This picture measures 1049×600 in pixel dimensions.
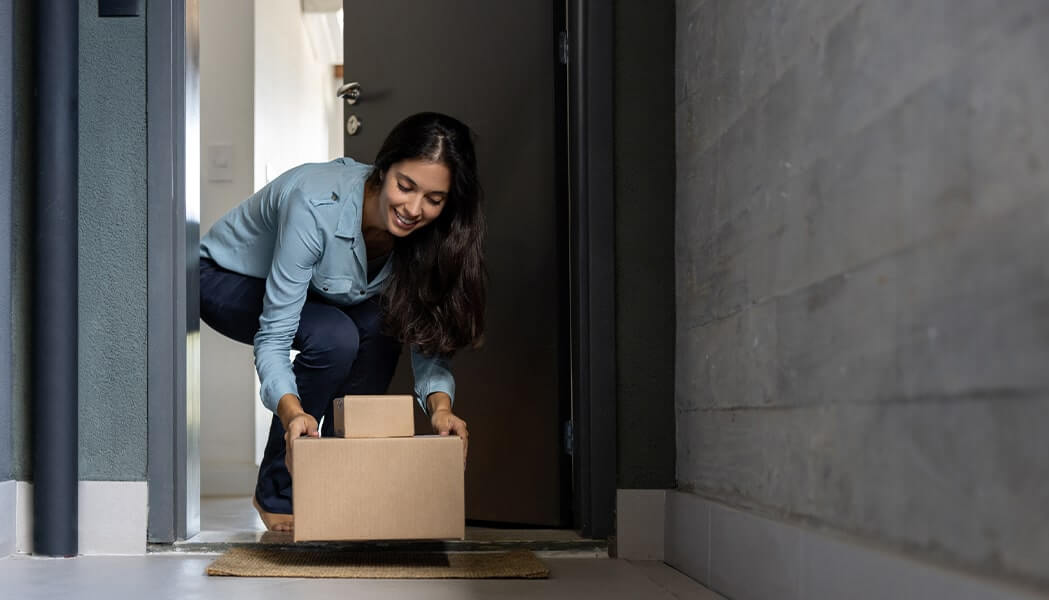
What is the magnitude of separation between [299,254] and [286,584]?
63 centimetres

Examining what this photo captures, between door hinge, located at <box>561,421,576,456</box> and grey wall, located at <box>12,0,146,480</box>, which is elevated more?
grey wall, located at <box>12,0,146,480</box>

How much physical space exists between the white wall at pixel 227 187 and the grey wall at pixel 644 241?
5.97ft

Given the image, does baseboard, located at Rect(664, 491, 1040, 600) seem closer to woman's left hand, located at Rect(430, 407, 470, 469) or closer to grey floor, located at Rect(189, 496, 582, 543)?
grey floor, located at Rect(189, 496, 582, 543)

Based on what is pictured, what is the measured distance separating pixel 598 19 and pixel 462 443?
0.94m

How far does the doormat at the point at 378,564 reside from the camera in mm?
1773

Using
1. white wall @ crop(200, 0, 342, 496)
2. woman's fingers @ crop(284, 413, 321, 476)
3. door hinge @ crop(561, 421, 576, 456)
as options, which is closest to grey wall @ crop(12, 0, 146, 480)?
woman's fingers @ crop(284, 413, 321, 476)

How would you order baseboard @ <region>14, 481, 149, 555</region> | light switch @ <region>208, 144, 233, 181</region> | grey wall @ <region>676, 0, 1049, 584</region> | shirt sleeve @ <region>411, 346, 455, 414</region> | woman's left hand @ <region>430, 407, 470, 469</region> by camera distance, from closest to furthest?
grey wall @ <region>676, 0, 1049, 584</region> → woman's left hand @ <region>430, 407, 470, 469</region> → baseboard @ <region>14, 481, 149, 555</region> → shirt sleeve @ <region>411, 346, 455, 414</region> → light switch @ <region>208, 144, 233, 181</region>

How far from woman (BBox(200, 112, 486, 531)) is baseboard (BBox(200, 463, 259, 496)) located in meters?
1.27

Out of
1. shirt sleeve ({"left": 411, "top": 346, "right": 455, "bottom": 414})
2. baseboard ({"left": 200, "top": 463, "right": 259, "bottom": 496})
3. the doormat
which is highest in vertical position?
shirt sleeve ({"left": 411, "top": 346, "right": 455, "bottom": 414})

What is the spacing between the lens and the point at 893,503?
1023 millimetres

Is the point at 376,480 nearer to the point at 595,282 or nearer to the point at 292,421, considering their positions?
the point at 292,421

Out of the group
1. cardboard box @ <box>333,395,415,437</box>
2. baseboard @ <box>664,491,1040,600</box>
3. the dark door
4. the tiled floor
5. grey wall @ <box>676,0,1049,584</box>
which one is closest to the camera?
grey wall @ <box>676,0,1049,584</box>

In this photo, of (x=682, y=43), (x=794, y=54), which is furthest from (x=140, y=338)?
(x=794, y=54)

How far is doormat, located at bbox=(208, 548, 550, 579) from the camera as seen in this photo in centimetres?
177
